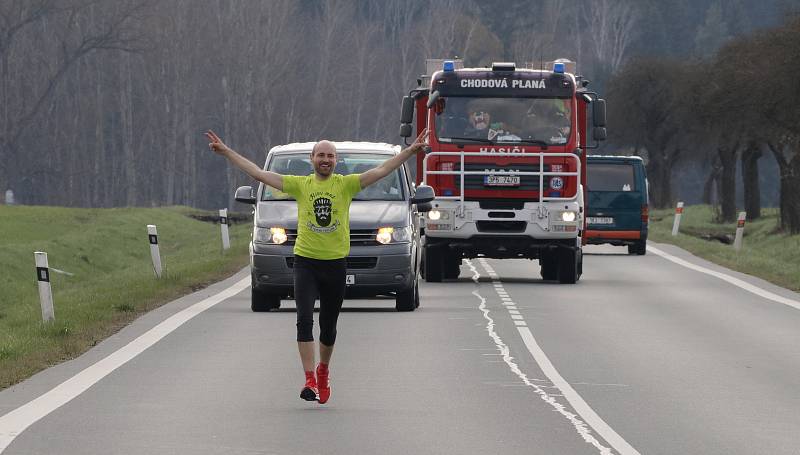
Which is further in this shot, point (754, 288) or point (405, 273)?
point (754, 288)

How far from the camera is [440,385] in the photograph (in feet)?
44.3

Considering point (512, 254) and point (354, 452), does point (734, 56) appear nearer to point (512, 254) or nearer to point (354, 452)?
point (512, 254)

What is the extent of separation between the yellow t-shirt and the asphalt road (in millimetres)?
1025

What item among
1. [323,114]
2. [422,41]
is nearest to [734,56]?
[323,114]

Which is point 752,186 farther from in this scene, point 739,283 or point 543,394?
point 543,394

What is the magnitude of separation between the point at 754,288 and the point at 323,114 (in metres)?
86.2

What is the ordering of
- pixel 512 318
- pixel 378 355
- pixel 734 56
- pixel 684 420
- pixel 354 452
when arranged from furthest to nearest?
1. pixel 734 56
2. pixel 512 318
3. pixel 378 355
4. pixel 684 420
5. pixel 354 452

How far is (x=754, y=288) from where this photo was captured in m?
26.6

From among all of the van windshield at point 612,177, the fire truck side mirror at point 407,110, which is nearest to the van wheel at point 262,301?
the fire truck side mirror at point 407,110

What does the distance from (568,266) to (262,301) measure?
7.44 meters

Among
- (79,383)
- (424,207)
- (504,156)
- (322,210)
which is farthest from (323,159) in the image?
(504,156)

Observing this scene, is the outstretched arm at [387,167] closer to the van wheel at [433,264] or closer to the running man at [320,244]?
the running man at [320,244]

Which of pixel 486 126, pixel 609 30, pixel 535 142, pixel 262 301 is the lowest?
pixel 262 301

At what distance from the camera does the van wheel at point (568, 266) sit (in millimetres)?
26891
